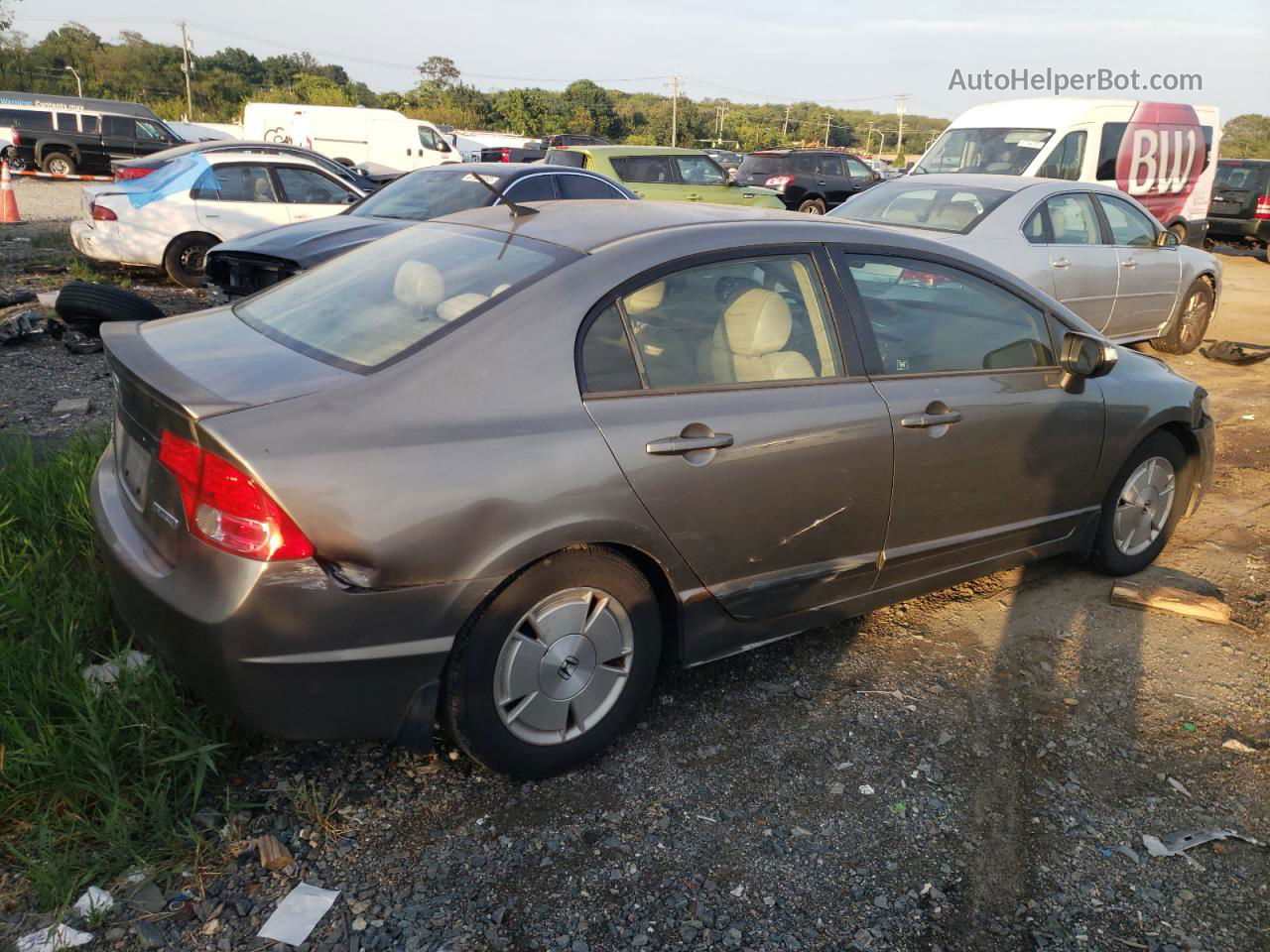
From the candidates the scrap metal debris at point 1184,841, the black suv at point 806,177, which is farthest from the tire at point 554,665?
the black suv at point 806,177

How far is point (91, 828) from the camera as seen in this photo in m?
2.53

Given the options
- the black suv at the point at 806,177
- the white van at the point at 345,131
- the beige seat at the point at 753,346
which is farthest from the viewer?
the white van at the point at 345,131

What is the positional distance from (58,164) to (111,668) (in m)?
25.1

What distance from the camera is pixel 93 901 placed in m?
2.37

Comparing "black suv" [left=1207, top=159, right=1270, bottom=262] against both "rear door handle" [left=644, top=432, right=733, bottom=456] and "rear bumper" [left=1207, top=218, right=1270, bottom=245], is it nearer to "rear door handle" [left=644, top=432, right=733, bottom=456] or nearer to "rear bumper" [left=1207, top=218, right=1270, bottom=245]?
"rear bumper" [left=1207, top=218, right=1270, bottom=245]

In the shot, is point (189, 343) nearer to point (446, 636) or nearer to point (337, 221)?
point (446, 636)

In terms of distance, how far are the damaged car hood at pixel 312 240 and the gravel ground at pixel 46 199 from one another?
10.8 meters

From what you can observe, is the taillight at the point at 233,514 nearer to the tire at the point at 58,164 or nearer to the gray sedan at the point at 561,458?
the gray sedan at the point at 561,458

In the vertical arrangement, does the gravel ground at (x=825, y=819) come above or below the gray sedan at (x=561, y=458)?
below

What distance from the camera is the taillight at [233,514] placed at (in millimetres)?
2352

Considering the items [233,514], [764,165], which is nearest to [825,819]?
[233,514]

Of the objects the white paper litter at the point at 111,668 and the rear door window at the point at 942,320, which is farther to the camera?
the rear door window at the point at 942,320

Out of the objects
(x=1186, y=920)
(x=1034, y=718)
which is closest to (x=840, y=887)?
(x=1186, y=920)

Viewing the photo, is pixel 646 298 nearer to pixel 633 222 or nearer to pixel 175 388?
pixel 633 222
